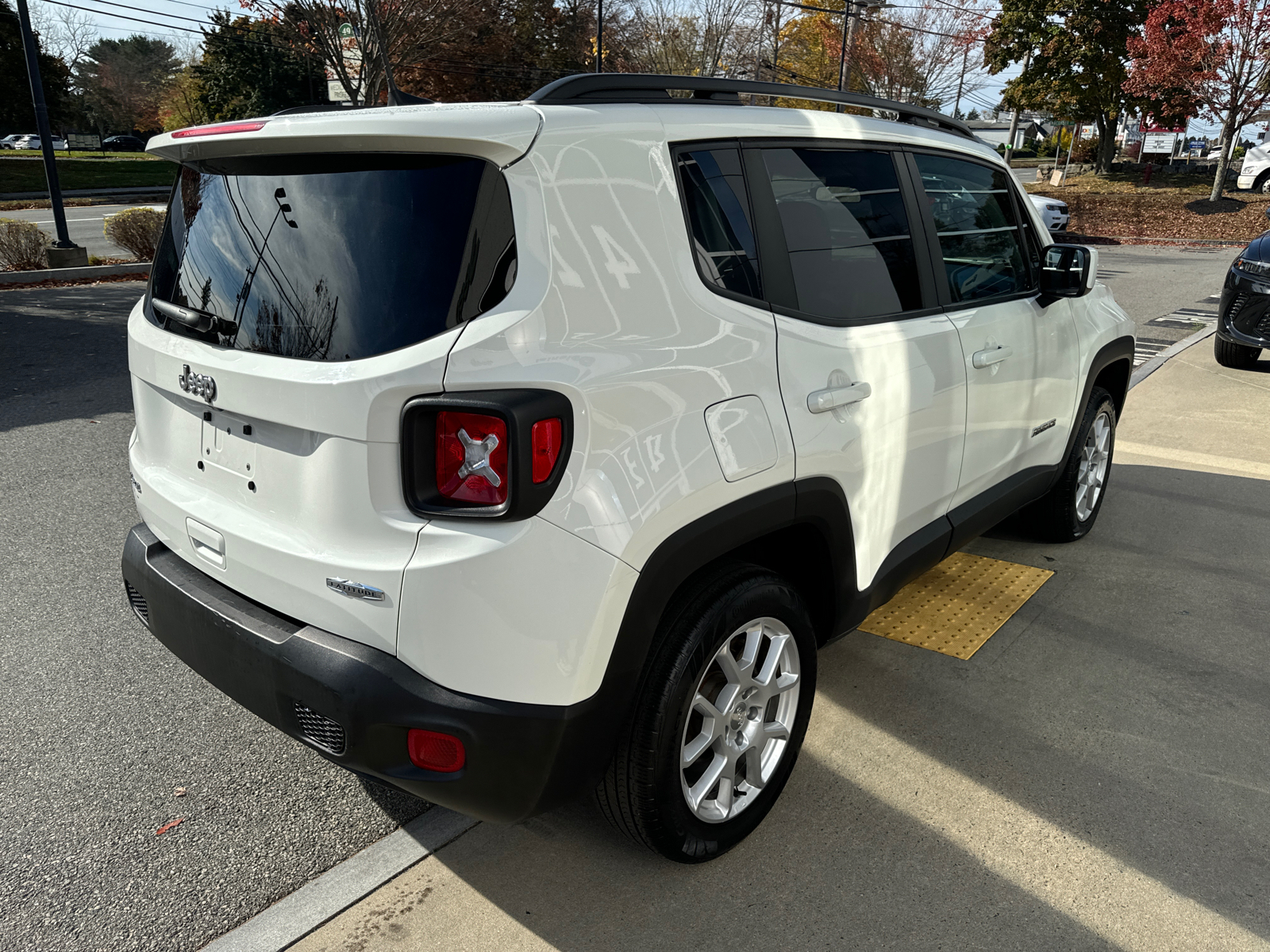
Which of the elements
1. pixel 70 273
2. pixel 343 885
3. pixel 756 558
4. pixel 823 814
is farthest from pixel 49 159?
pixel 823 814

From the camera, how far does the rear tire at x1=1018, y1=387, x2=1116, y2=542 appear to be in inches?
170

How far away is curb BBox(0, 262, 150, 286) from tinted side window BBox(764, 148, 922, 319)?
1130cm

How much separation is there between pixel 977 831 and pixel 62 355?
8529 millimetres

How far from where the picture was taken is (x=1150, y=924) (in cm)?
228

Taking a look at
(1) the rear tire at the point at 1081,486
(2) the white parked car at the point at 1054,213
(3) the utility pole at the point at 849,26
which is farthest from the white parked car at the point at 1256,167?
(1) the rear tire at the point at 1081,486

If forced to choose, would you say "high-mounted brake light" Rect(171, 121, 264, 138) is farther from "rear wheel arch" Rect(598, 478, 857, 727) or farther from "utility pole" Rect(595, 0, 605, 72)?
"utility pole" Rect(595, 0, 605, 72)

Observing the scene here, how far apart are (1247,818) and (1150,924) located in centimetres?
61

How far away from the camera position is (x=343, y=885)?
238cm

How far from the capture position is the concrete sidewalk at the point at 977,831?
226cm

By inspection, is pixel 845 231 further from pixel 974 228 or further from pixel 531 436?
pixel 531 436

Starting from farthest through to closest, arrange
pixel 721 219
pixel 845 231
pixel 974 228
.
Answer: pixel 974 228
pixel 845 231
pixel 721 219

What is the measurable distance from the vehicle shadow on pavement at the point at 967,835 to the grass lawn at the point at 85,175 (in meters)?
32.3

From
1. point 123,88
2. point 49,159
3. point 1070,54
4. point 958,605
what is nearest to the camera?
point 958,605

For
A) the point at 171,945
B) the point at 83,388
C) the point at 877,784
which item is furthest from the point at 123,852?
the point at 83,388
